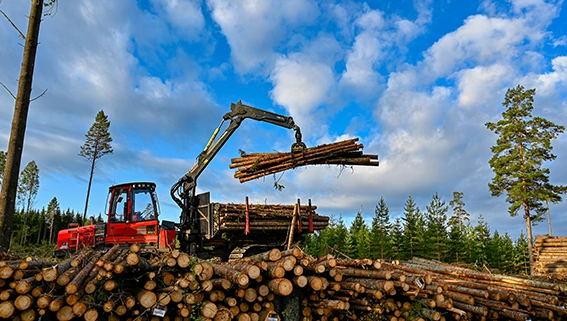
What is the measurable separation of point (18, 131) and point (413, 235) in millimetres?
30167

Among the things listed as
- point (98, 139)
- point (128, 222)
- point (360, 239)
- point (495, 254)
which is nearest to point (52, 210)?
point (98, 139)

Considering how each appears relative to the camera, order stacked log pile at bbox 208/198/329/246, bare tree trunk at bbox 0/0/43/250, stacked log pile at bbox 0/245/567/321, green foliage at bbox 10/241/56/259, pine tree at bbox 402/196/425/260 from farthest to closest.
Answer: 1. pine tree at bbox 402/196/425/260
2. stacked log pile at bbox 208/198/329/246
3. green foliage at bbox 10/241/56/259
4. bare tree trunk at bbox 0/0/43/250
5. stacked log pile at bbox 0/245/567/321

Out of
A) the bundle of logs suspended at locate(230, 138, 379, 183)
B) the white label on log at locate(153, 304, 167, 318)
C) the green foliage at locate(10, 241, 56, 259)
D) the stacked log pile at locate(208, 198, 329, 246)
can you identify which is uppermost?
the bundle of logs suspended at locate(230, 138, 379, 183)

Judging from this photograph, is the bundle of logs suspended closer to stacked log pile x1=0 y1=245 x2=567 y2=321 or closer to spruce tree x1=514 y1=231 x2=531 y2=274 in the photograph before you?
stacked log pile x1=0 y1=245 x2=567 y2=321

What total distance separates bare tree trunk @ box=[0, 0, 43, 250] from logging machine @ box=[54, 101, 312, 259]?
4.39 meters

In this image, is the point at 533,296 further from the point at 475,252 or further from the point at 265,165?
the point at 475,252

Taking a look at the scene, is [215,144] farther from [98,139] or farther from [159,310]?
[98,139]

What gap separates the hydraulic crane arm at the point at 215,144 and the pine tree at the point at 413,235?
23428 millimetres

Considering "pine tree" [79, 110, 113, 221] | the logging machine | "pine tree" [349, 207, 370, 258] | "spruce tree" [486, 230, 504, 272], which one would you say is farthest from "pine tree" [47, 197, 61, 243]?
"spruce tree" [486, 230, 504, 272]

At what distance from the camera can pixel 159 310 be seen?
508cm

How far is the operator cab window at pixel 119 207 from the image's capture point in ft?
42.1

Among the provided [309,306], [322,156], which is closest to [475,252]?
[322,156]

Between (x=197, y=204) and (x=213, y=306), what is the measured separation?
7352 mm

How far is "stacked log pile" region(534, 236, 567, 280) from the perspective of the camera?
20719 millimetres
